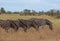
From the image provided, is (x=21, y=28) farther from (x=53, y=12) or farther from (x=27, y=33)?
(x=53, y=12)

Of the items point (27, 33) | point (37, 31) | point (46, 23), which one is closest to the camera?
point (27, 33)

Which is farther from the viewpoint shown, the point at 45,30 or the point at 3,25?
the point at 45,30

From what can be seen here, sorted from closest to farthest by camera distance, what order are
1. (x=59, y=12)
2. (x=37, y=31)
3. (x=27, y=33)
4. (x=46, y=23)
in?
1. (x=27, y=33)
2. (x=37, y=31)
3. (x=46, y=23)
4. (x=59, y=12)

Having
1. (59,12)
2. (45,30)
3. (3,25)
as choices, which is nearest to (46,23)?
(45,30)

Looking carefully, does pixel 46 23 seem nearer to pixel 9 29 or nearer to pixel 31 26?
pixel 31 26

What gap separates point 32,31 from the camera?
22156 mm

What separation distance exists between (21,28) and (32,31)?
0.95 meters

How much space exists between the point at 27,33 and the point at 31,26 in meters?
1.93

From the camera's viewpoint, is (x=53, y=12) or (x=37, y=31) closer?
(x=37, y=31)

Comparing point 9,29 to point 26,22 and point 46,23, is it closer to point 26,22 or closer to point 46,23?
point 26,22

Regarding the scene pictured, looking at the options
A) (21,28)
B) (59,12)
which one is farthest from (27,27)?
(59,12)

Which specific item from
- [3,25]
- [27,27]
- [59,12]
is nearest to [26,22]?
[27,27]

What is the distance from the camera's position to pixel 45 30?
2347 centimetres

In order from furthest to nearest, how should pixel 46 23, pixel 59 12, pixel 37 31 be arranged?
pixel 59 12, pixel 46 23, pixel 37 31
